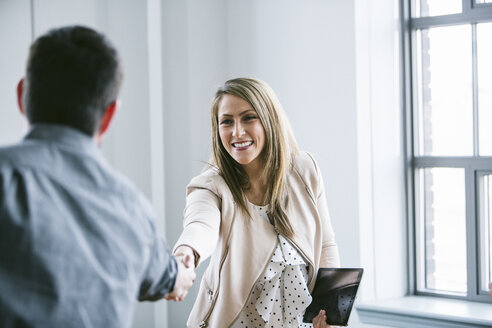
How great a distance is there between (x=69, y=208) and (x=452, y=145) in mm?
2919

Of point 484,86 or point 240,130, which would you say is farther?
point 484,86

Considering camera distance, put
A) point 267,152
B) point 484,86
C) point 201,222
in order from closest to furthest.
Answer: point 201,222, point 267,152, point 484,86

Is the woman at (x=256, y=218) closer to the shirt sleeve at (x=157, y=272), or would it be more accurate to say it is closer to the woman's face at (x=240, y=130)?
the woman's face at (x=240, y=130)

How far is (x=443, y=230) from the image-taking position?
3.63m

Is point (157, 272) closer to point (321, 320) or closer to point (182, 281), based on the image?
point (182, 281)

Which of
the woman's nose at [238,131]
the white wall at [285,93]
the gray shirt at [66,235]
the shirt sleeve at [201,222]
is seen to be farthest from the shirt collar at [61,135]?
the white wall at [285,93]

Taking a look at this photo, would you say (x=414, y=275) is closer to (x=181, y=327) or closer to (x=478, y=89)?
(x=478, y=89)

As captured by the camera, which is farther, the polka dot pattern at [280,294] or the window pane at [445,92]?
the window pane at [445,92]

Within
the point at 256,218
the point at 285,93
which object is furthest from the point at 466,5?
the point at 256,218

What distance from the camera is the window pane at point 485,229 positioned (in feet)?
11.5

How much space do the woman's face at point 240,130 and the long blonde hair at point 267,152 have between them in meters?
0.02

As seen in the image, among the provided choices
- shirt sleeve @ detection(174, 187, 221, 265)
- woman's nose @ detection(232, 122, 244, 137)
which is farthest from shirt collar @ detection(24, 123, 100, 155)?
woman's nose @ detection(232, 122, 244, 137)

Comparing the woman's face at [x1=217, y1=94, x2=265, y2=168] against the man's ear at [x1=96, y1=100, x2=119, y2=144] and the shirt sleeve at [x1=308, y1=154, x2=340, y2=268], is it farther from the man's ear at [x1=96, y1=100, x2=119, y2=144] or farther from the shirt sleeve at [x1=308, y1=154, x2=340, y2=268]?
the man's ear at [x1=96, y1=100, x2=119, y2=144]

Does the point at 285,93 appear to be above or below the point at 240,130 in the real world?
above
